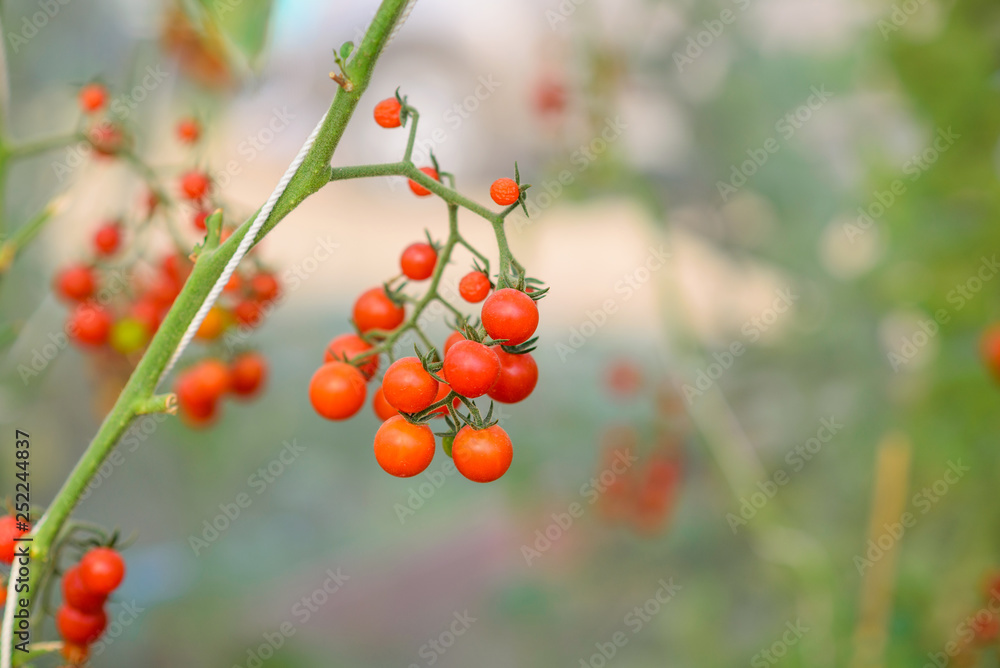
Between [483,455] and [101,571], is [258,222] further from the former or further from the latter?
[101,571]

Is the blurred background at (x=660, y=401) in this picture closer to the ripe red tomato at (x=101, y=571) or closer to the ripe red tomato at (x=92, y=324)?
the ripe red tomato at (x=92, y=324)

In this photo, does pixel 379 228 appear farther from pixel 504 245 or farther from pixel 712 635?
pixel 504 245

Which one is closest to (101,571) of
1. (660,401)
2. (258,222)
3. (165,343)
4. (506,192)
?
(165,343)

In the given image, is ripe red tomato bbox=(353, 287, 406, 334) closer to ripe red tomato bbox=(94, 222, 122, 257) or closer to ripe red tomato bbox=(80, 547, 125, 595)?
ripe red tomato bbox=(80, 547, 125, 595)

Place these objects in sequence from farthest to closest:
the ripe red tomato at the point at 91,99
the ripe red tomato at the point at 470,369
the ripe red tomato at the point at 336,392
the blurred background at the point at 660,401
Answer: the blurred background at the point at 660,401
the ripe red tomato at the point at 91,99
the ripe red tomato at the point at 336,392
the ripe red tomato at the point at 470,369

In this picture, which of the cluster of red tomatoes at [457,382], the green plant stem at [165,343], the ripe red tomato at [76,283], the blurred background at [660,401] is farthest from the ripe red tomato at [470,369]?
the ripe red tomato at [76,283]

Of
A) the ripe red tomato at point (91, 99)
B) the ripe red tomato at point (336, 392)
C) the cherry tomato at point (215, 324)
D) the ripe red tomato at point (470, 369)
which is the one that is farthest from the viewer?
the cherry tomato at point (215, 324)
